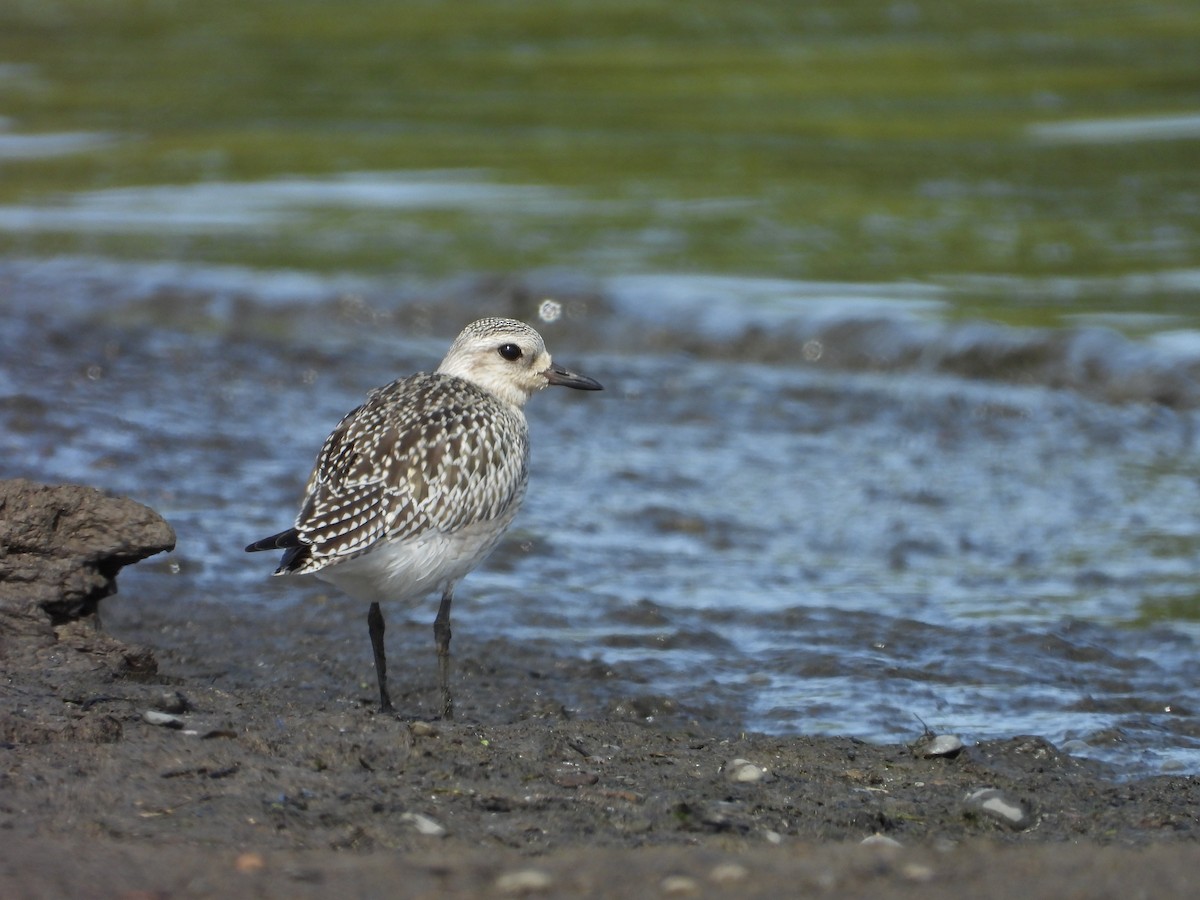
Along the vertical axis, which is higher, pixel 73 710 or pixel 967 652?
pixel 73 710

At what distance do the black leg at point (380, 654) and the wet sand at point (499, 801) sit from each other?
88 millimetres

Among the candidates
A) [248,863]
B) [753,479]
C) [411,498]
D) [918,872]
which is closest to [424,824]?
[248,863]

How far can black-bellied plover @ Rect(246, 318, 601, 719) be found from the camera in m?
5.39

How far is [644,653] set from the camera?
662 cm

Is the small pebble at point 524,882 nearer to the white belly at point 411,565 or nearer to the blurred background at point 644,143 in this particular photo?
the white belly at point 411,565

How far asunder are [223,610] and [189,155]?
13.0m

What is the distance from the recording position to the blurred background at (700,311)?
22.7 feet

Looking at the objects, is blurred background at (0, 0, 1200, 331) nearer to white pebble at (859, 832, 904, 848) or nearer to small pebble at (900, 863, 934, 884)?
white pebble at (859, 832, 904, 848)

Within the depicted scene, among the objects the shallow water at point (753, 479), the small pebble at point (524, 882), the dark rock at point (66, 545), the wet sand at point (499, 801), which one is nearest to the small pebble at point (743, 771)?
the wet sand at point (499, 801)

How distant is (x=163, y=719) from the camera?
15.0 ft

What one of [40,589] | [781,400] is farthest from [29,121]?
[40,589]

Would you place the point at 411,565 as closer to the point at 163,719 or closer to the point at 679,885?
the point at 163,719

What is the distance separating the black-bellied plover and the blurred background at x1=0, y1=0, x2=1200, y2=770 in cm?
69

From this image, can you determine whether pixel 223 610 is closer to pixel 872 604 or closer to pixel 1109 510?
pixel 872 604
